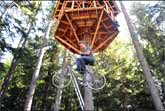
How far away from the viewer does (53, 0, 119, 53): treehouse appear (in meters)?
11.7

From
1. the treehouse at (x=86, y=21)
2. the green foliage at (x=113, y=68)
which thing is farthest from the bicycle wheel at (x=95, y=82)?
the green foliage at (x=113, y=68)

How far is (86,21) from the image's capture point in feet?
39.2

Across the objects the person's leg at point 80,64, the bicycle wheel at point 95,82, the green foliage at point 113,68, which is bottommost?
the bicycle wheel at point 95,82

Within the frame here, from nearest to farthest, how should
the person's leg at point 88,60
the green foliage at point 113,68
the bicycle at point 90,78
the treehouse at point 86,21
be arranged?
the person's leg at point 88,60 → the bicycle at point 90,78 → the treehouse at point 86,21 → the green foliage at point 113,68

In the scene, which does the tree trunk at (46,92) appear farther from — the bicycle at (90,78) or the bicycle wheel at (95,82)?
the bicycle wheel at (95,82)

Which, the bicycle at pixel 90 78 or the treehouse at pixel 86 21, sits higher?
the treehouse at pixel 86 21

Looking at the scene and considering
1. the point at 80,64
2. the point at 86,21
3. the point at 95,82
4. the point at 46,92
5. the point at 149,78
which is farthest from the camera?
the point at 46,92

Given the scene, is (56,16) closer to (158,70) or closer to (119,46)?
(119,46)

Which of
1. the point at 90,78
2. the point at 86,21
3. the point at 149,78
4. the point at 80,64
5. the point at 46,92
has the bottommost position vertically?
the point at 90,78

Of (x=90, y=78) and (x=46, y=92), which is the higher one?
(x=46, y=92)

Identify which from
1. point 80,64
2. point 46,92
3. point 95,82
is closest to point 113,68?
point 46,92

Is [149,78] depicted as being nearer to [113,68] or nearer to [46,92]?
[113,68]

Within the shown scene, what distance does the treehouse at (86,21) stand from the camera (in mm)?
11727

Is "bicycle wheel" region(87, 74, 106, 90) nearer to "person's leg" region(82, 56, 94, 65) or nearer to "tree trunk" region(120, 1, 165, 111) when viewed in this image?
"person's leg" region(82, 56, 94, 65)
